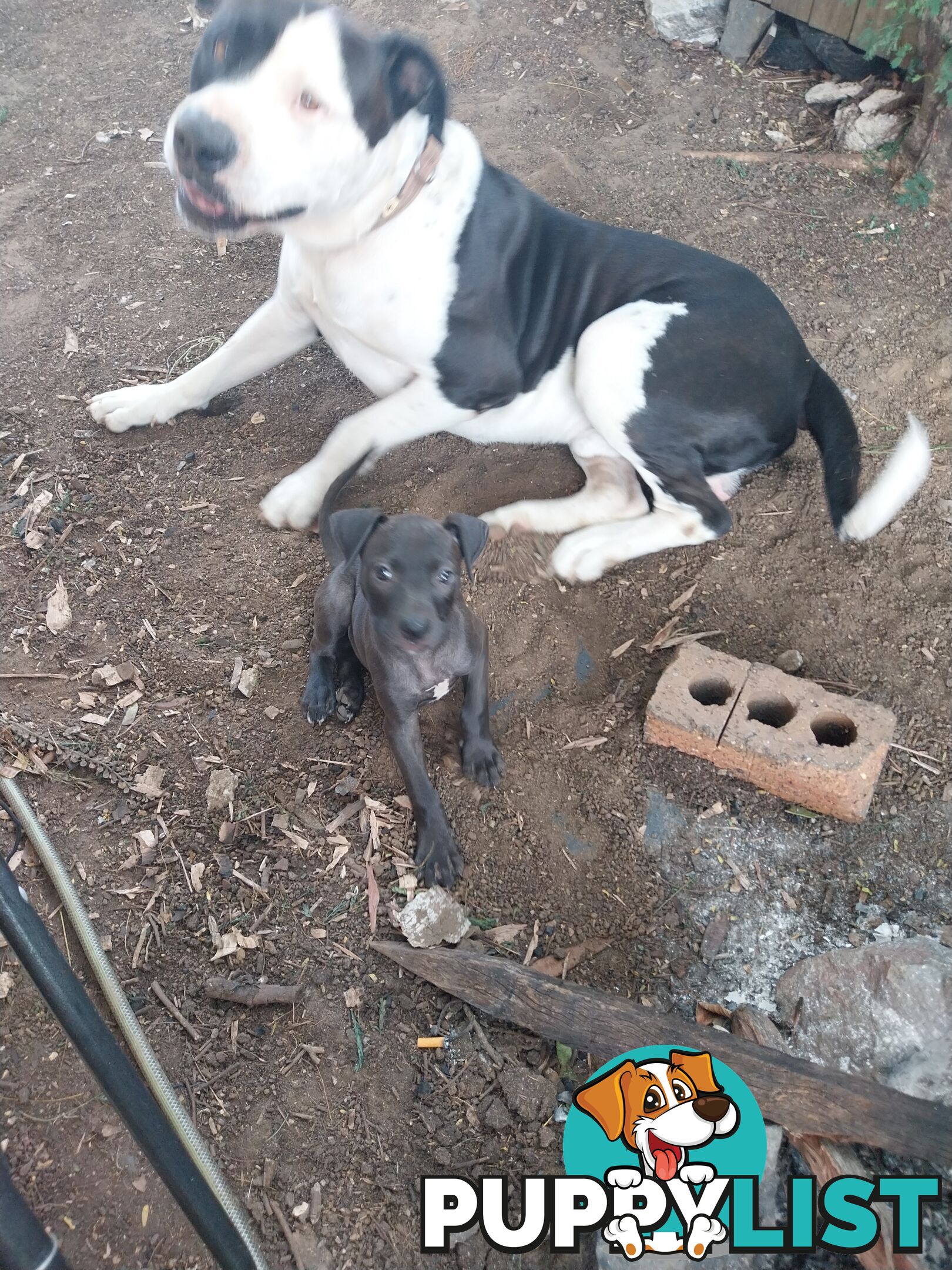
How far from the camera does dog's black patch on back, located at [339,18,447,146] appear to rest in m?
2.42

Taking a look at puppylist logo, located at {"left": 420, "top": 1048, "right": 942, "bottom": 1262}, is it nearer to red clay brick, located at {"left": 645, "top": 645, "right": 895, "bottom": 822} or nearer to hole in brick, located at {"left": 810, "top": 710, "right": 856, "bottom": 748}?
red clay brick, located at {"left": 645, "top": 645, "right": 895, "bottom": 822}

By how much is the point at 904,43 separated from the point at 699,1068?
15.8ft

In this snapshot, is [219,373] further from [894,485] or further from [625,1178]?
[625,1178]

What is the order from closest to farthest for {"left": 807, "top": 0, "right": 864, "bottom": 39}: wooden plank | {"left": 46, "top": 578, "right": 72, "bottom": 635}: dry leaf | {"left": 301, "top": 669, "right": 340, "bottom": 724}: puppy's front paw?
{"left": 301, "top": 669, "right": 340, "bottom": 724}: puppy's front paw < {"left": 46, "top": 578, "right": 72, "bottom": 635}: dry leaf < {"left": 807, "top": 0, "right": 864, "bottom": 39}: wooden plank

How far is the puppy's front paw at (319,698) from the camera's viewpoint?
2.99 metres

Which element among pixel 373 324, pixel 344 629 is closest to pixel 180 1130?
pixel 344 629

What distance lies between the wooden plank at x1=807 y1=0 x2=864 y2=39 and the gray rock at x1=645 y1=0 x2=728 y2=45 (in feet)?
1.91

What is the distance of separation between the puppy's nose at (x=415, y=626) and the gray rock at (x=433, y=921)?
0.78m

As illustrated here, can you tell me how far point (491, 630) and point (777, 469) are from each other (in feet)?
4.50

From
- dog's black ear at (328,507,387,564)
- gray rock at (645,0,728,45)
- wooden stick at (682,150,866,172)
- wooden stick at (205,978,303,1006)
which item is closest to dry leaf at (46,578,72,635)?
dog's black ear at (328,507,387,564)

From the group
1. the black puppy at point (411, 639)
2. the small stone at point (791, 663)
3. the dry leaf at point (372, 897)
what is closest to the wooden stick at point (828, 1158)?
the black puppy at point (411, 639)

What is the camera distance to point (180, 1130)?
6.79 ft

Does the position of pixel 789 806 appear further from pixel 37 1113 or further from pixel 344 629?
pixel 37 1113

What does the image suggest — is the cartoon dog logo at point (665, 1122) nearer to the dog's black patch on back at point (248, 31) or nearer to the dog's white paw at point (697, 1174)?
the dog's white paw at point (697, 1174)
